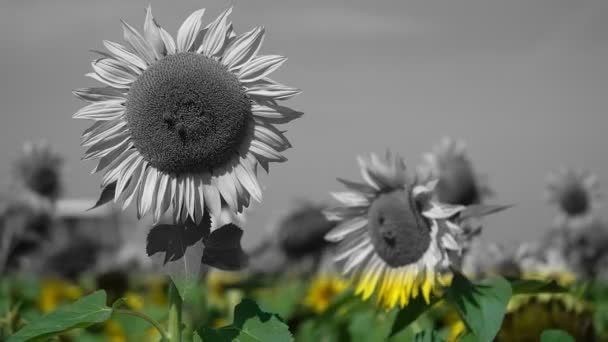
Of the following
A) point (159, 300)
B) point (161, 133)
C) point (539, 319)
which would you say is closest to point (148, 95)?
point (161, 133)

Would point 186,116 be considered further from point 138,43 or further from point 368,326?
point 368,326

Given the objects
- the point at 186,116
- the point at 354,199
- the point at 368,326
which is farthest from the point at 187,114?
the point at 368,326

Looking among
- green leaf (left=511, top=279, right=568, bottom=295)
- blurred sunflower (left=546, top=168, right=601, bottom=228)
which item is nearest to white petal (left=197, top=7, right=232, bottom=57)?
green leaf (left=511, top=279, right=568, bottom=295)

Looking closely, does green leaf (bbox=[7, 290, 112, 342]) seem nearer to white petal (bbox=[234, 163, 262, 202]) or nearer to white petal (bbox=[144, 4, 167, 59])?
white petal (bbox=[234, 163, 262, 202])

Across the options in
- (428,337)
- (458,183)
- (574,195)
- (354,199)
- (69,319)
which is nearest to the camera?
(69,319)

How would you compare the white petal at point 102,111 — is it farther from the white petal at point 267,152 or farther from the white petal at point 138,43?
the white petal at point 267,152

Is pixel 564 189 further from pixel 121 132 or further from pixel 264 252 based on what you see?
pixel 121 132
